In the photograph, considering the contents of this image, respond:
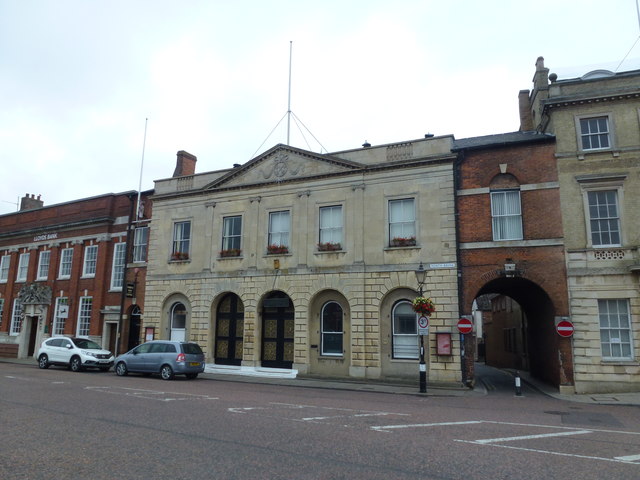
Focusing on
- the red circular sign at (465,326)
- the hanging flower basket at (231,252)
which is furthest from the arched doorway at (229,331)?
the red circular sign at (465,326)

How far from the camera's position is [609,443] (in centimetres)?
888

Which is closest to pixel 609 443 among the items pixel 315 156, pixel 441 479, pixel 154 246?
pixel 441 479

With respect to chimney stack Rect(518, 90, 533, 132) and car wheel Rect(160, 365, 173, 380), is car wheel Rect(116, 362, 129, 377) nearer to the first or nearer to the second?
car wheel Rect(160, 365, 173, 380)

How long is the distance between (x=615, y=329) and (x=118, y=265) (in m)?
26.1

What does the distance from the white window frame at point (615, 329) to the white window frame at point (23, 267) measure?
35.1m

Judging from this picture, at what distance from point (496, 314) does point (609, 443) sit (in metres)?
33.0

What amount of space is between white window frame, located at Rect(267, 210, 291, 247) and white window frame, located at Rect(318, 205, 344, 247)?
1.73 meters

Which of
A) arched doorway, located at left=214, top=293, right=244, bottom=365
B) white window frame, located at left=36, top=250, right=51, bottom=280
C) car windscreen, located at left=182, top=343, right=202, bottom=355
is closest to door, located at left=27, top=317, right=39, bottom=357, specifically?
white window frame, located at left=36, top=250, right=51, bottom=280

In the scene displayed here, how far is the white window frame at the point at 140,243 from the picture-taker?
29.0m

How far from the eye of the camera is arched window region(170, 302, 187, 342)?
2667 cm

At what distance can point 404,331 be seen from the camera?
70.2 ft

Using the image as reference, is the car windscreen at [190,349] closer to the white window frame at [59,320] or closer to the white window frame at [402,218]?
the white window frame at [402,218]

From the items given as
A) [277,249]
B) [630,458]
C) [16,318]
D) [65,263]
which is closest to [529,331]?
[277,249]

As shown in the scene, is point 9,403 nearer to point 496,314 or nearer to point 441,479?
point 441,479
